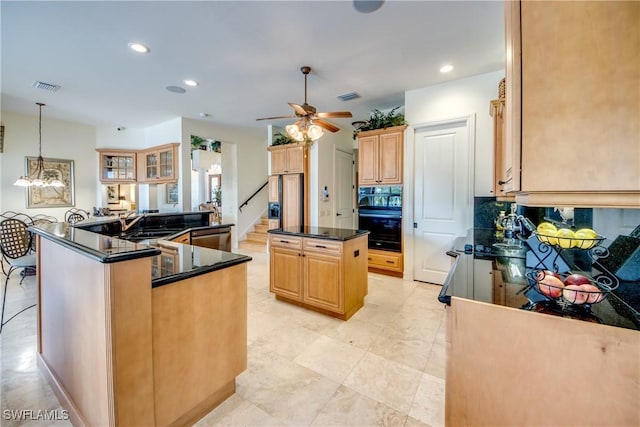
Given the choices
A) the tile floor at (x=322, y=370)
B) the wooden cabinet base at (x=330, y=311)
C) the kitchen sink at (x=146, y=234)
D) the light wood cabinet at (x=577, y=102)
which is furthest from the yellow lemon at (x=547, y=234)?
the kitchen sink at (x=146, y=234)

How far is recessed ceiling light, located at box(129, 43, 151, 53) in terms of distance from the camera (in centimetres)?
283

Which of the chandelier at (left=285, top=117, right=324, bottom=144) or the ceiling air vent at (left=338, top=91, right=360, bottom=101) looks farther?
the ceiling air vent at (left=338, top=91, right=360, bottom=101)

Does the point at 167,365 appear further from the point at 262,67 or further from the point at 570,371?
the point at 262,67

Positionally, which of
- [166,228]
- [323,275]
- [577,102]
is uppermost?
[577,102]

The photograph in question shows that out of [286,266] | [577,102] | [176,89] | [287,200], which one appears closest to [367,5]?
[577,102]

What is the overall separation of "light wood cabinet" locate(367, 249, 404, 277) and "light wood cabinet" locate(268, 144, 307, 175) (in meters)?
2.15

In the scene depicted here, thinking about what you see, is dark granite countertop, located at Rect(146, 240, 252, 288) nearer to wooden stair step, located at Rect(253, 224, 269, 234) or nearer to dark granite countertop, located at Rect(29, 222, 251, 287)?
dark granite countertop, located at Rect(29, 222, 251, 287)

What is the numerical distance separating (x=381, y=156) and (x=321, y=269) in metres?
2.36

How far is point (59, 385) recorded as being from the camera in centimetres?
174

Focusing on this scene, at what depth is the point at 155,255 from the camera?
4.00 feet

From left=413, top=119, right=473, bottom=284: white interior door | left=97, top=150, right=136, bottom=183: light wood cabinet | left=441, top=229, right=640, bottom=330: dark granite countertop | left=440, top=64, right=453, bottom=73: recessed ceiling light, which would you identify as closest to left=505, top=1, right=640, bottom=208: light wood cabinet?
left=441, top=229, right=640, bottom=330: dark granite countertop

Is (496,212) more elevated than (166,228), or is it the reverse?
(496,212)

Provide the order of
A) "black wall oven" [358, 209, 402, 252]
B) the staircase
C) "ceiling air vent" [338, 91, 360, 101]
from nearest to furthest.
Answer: "ceiling air vent" [338, 91, 360, 101] → "black wall oven" [358, 209, 402, 252] → the staircase

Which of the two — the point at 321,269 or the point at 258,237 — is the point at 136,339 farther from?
the point at 258,237
